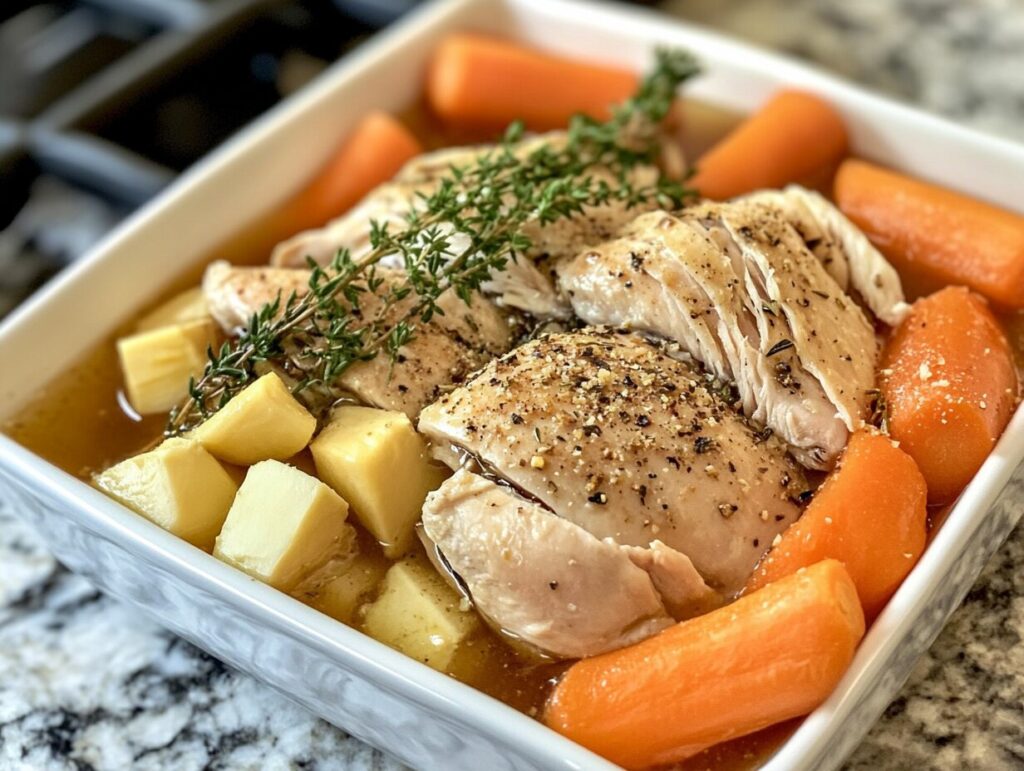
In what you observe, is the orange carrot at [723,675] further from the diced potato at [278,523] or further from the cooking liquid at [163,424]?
the diced potato at [278,523]

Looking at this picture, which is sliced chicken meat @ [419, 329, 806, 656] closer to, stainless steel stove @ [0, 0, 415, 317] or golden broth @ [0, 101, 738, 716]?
golden broth @ [0, 101, 738, 716]

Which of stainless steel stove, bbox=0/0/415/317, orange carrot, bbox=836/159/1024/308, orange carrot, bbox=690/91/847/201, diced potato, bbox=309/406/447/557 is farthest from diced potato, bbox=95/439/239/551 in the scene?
orange carrot, bbox=836/159/1024/308

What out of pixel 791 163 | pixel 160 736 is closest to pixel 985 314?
pixel 791 163

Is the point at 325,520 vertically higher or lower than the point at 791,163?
lower

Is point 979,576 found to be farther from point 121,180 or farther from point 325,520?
point 121,180

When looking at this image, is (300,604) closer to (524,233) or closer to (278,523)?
(278,523)

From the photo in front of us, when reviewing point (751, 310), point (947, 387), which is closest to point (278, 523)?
point (751, 310)

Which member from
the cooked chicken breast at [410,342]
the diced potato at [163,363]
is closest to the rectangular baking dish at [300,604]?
the diced potato at [163,363]
